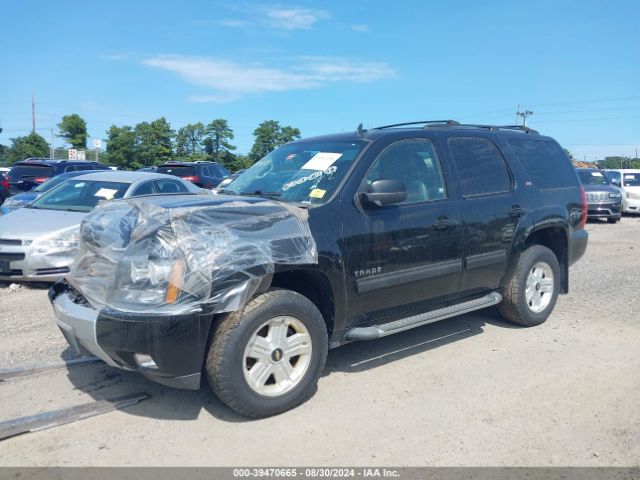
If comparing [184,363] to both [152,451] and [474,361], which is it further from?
[474,361]

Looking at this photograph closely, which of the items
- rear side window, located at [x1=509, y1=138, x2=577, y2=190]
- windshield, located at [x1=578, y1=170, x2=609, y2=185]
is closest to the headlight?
rear side window, located at [x1=509, y1=138, x2=577, y2=190]

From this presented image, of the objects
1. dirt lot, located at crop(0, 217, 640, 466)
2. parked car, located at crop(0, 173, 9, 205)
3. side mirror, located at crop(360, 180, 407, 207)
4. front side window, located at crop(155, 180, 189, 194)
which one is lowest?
dirt lot, located at crop(0, 217, 640, 466)

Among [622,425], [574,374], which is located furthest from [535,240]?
[622,425]

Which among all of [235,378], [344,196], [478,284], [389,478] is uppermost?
[344,196]

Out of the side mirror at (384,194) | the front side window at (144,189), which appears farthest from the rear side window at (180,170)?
the side mirror at (384,194)

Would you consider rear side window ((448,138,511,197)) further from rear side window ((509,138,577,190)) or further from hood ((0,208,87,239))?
hood ((0,208,87,239))

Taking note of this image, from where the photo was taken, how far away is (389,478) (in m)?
3.15

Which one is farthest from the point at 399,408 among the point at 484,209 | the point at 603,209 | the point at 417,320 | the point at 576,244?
the point at 603,209

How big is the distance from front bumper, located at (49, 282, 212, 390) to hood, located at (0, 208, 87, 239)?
4040 millimetres

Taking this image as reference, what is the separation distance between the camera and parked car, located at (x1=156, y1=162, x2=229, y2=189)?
1845 cm

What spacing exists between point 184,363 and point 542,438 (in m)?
2.26

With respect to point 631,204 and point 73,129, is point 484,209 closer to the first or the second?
point 631,204

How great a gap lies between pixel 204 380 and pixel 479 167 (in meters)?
3.14

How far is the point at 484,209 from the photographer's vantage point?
5.27 meters
